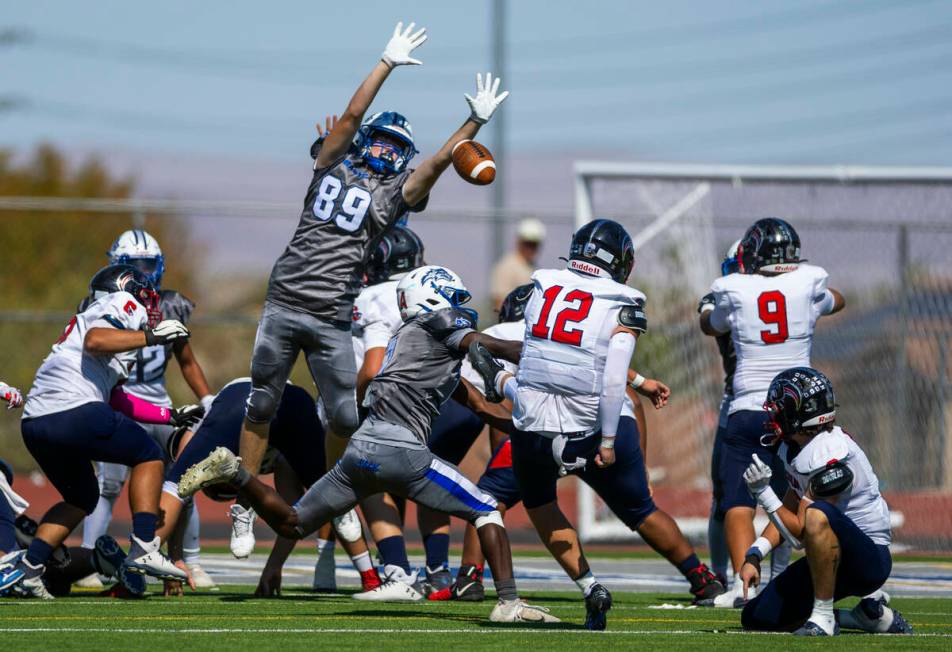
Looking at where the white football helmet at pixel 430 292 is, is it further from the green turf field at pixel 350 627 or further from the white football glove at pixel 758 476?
the white football glove at pixel 758 476

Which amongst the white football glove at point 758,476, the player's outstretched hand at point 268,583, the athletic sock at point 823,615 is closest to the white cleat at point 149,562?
the player's outstretched hand at point 268,583

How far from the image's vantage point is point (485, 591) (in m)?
9.13

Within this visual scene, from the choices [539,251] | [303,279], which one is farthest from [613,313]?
[539,251]

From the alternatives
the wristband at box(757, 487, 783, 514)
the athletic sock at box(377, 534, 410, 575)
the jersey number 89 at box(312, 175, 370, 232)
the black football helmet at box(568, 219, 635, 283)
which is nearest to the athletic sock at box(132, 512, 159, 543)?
the athletic sock at box(377, 534, 410, 575)

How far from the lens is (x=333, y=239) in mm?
8258

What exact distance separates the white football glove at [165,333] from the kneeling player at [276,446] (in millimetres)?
837

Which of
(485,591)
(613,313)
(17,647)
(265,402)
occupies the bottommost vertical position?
(485,591)

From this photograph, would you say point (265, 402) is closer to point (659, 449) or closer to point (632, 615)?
point (632, 615)

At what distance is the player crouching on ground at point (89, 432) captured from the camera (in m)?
7.73

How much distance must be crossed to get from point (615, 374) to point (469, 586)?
2196mm

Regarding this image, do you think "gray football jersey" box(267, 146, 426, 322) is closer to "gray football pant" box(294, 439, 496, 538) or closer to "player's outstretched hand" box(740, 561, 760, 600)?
"gray football pant" box(294, 439, 496, 538)

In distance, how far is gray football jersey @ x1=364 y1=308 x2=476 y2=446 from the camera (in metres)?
7.16

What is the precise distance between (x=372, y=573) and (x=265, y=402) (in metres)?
1.22

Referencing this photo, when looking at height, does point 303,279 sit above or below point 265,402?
above
